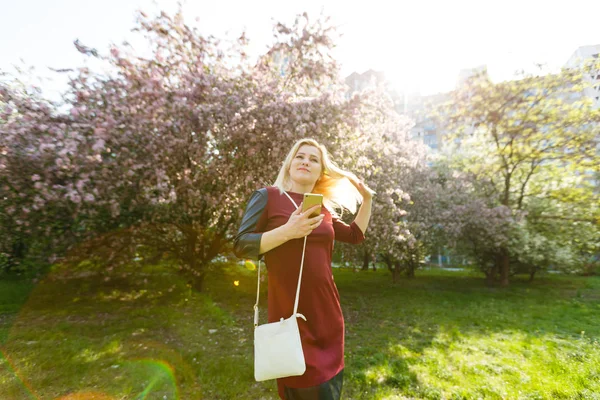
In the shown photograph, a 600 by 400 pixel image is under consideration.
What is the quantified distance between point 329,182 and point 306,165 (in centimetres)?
40

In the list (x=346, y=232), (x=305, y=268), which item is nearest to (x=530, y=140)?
(x=346, y=232)

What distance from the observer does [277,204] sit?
249 centimetres

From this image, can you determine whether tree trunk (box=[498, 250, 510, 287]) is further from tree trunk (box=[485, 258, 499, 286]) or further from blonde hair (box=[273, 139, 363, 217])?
blonde hair (box=[273, 139, 363, 217])

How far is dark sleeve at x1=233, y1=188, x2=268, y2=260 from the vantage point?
2.19m

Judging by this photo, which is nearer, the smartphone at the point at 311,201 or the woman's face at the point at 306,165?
the smartphone at the point at 311,201

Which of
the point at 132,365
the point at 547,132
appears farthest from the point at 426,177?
the point at 132,365

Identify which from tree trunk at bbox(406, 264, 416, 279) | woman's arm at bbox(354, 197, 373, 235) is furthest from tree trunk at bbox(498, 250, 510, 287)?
woman's arm at bbox(354, 197, 373, 235)

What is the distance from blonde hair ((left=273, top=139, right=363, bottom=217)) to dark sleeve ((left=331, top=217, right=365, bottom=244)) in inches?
5.2

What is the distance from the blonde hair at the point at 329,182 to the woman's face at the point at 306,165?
0.05m

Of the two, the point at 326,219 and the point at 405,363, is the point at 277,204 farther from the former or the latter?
the point at 405,363

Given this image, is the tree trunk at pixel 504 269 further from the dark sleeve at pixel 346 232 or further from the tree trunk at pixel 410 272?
the dark sleeve at pixel 346 232

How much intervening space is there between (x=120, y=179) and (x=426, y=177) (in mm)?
15837

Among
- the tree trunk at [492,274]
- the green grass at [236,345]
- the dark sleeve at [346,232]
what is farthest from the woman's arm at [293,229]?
the tree trunk at [492,274]

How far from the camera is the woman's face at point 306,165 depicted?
104 inches
